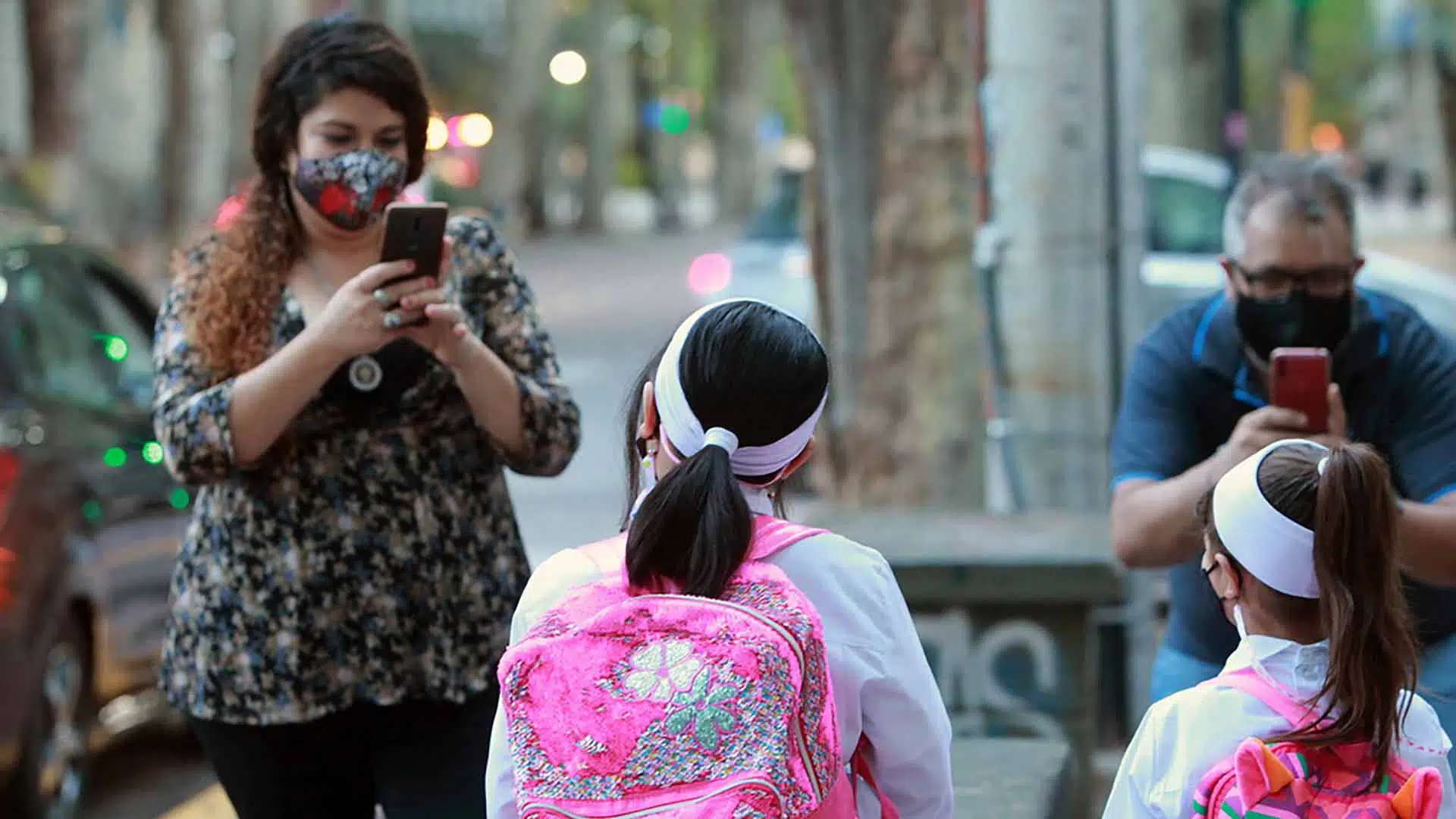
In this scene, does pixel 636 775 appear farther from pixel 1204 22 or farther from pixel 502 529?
pixel 1204 22

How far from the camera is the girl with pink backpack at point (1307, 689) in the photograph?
9.38 ft

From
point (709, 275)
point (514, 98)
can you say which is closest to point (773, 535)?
point (709, 275)

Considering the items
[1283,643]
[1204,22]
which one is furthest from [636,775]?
[1204,22]

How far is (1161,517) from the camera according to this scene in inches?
153

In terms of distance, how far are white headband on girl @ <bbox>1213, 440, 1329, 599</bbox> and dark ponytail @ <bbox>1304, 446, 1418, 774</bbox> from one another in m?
0.02

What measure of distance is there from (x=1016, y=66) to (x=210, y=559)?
11.6 feet

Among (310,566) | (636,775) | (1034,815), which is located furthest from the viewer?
(1034,815)

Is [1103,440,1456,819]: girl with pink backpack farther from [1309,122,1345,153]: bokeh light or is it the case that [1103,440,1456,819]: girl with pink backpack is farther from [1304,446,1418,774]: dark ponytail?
[1309,122,1345,153]: bokeh light

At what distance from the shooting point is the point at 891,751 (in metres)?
2.73

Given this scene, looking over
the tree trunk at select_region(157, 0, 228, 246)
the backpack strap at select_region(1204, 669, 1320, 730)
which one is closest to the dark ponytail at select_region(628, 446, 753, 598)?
the backpack strap at select_region(1204, 669, 1320, 730)

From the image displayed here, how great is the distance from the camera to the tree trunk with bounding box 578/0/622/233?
5916 centimetres

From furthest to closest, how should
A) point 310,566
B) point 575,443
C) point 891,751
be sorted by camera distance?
point 575,443 → point 310,566 → point 891,751

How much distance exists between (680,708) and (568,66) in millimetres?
65615

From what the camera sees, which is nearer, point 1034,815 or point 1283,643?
point 1283,643
